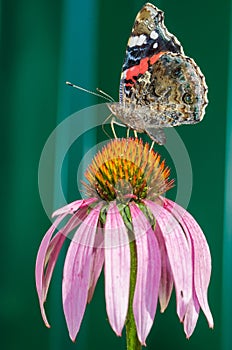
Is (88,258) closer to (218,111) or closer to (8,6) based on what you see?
(218,111)

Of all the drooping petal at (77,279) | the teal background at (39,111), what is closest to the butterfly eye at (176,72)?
the drooping petal at (77,279)

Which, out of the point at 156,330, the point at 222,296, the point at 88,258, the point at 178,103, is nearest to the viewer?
the point at 88,258

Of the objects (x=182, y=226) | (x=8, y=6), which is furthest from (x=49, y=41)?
(x=182, y=226)

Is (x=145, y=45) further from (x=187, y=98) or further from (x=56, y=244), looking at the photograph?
(x=56, y=244)

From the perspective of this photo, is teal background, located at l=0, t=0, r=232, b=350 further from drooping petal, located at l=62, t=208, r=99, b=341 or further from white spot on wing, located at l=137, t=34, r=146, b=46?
drooping petal, located at l=62, t=208, r=99, b=341

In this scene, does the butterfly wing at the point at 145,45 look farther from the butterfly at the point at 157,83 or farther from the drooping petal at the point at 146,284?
the drooping petal at the point at 146,284

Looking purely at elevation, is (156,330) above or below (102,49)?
below

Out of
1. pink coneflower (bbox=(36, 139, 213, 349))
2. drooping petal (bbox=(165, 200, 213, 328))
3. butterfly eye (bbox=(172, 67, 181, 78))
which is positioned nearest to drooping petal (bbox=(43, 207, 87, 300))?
pink coneflower (bbox=(36, 139, 213, 349))
